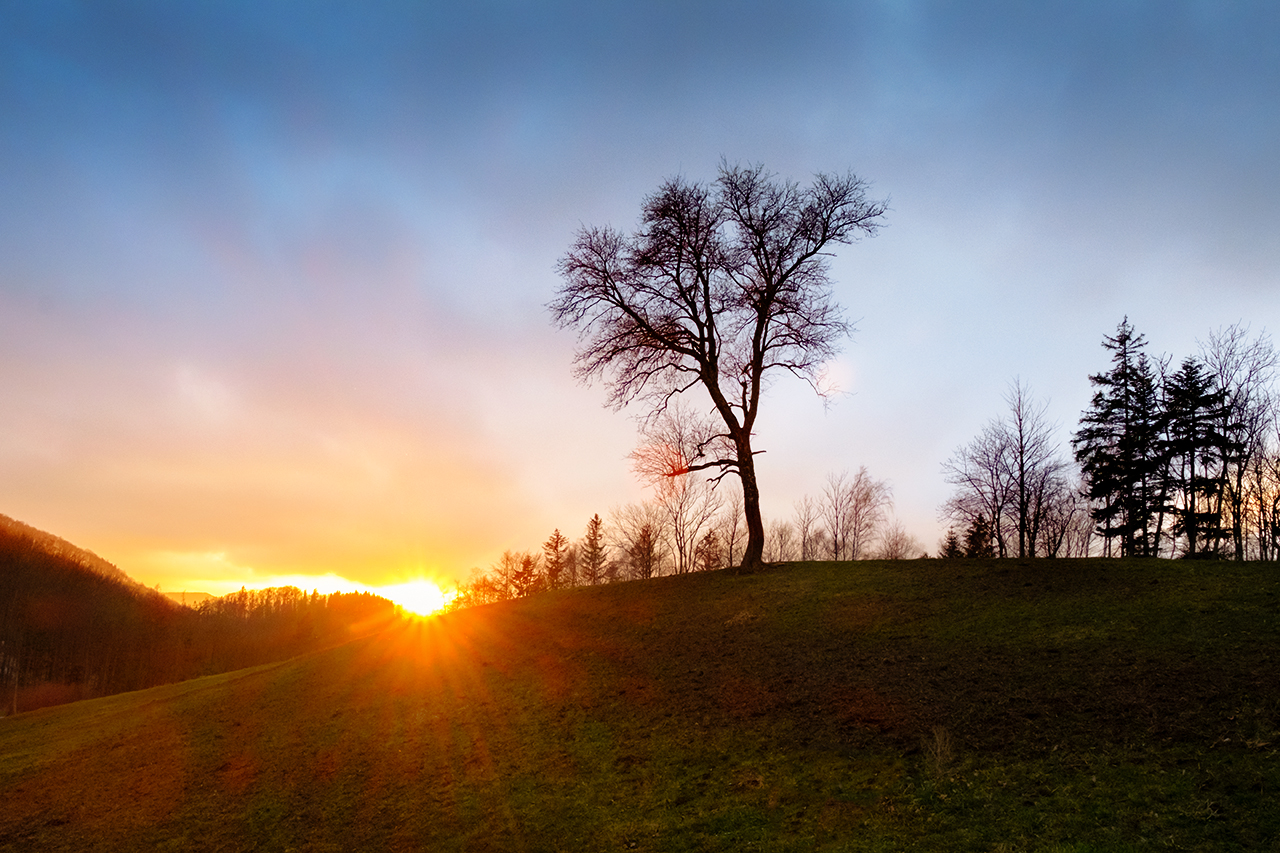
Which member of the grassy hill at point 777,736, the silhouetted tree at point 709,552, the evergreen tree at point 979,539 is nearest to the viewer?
the grassy hill at point 777,736

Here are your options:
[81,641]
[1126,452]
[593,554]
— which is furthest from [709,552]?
[81,641]

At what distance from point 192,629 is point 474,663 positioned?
144211 millimetres

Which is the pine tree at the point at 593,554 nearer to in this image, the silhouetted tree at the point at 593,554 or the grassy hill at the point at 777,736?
the silhouetted tree at the point at 593,554

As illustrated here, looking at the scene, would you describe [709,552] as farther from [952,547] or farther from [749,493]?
[749,493]

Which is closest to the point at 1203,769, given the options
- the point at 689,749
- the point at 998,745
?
the point at 998,745

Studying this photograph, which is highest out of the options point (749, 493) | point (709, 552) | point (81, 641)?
point (749, 493)

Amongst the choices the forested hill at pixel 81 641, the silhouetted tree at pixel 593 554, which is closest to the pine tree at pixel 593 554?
the silhouetted tree at pixel 593 554

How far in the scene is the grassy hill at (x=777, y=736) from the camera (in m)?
7.78

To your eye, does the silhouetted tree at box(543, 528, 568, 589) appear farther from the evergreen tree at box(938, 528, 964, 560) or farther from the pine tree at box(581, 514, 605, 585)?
the evergreen tree at box(938, 528, 964, 560)

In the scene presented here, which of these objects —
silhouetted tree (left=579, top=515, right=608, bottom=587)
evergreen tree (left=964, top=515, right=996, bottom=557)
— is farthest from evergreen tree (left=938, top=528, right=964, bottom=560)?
silhouetted tree (left=579, top=515, right=608, bottom=587)

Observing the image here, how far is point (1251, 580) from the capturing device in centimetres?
1420

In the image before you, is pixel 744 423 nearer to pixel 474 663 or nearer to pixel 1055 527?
pixel 474 663

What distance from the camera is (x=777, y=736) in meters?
10.7

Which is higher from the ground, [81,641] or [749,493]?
[749,493]
